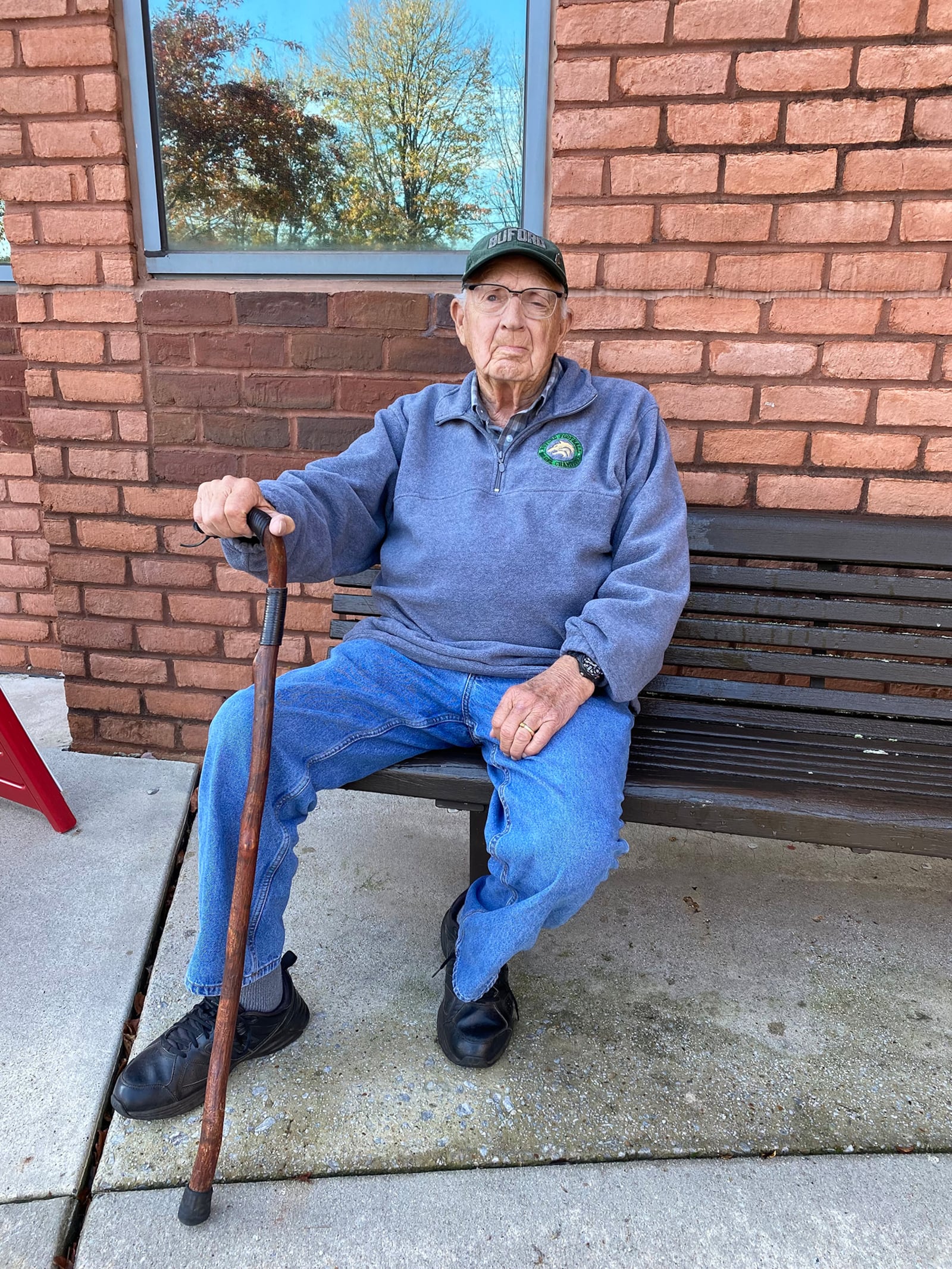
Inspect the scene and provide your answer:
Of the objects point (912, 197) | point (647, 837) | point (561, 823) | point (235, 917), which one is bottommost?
point (647, 837)

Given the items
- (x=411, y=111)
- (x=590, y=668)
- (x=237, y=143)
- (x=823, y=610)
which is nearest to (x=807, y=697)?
(x=823, y=610)

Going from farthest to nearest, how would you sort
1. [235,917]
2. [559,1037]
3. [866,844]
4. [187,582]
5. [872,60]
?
1. [187,582]
2. [872,60]
3. [559,1037]
4. [866,844]
5. [235,917]

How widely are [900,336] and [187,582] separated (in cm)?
208

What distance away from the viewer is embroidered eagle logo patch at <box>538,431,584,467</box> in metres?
1.91

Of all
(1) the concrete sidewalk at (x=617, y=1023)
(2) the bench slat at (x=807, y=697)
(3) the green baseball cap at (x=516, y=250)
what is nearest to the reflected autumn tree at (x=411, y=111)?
(3) the green baseball cap at (x=516, y=250)

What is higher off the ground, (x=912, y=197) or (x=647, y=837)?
(x=912, y=197)

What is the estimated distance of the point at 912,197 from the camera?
82.7 inches

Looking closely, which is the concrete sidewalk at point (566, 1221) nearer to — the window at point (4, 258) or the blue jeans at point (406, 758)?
the blue jeans at point (406, 758)

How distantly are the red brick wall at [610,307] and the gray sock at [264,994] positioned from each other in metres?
1.18

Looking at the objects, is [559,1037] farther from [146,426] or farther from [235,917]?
[146,426]

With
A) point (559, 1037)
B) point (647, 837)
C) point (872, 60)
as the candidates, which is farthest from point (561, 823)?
point (872, 60)

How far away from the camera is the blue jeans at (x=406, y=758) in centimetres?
160

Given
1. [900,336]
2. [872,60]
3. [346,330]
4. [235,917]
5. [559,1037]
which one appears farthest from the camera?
[346,330]

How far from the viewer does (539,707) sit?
169 cm
